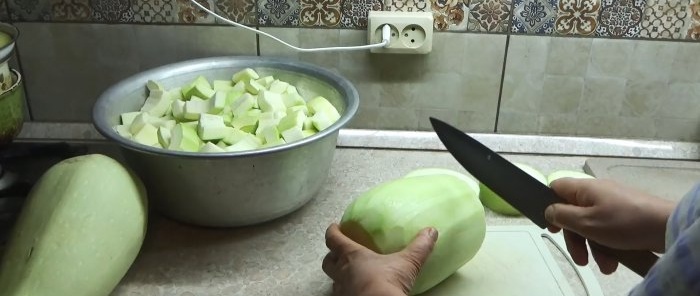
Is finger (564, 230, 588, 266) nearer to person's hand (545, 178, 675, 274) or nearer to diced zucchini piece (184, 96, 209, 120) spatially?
person's hand (545, 178, 675, 274)

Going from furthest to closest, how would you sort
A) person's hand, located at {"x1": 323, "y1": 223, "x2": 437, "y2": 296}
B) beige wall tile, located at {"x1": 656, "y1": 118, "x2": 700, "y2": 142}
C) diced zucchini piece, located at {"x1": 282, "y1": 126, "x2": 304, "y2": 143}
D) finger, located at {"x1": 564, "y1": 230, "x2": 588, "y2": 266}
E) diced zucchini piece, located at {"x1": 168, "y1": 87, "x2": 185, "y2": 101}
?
1. beige wall tile, located at {"x1": 656, "y1": 118, "x2": 700, "y2": 142}
2. diced zucchini piece, located at {"x1": 168, "y1": 87, "x2": 185, "y2": 101}
3. diced zucchini piece, located at {"x1": 282, "y1": 126, "x2": 304, "y2": 143}
4. finger, located at {"x1": 564, "y1": 230, "x2": 588, "y2": 266}
5. person's hand, located at {"x1": 323, "y1": 223, "x2": 437, "y2": 296}

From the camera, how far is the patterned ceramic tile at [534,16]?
3.14ft

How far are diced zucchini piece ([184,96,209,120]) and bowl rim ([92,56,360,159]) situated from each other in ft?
0.30

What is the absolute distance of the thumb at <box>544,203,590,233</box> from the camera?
634mm

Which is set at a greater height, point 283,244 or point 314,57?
point 314,57

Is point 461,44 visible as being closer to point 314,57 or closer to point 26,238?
point 314,57

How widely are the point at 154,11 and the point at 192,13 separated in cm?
6

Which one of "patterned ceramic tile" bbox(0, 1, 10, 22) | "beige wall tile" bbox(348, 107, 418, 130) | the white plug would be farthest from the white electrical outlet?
"patterned ceramic tile" bbox(0, 1, 10, 22)

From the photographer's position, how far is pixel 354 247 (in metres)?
0.65

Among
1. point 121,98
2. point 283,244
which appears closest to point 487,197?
point 283,244

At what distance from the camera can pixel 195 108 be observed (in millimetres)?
866

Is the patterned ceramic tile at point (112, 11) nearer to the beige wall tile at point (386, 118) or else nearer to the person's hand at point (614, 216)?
the beige wall tile at point (386, 118)

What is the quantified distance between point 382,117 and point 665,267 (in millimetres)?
705

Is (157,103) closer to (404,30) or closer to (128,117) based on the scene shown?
(128,117)
